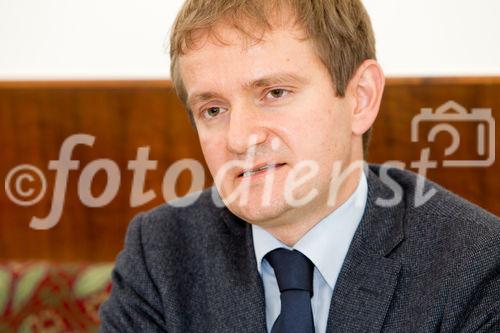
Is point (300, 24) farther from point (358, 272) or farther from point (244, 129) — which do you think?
point (358, 272)

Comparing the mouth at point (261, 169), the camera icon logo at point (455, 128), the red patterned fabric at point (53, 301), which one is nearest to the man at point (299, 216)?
the mouth at point (261, 169)

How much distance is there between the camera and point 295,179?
5.05 feet

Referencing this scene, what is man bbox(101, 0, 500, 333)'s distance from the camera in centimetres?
151

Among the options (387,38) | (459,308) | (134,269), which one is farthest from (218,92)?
(387,38)

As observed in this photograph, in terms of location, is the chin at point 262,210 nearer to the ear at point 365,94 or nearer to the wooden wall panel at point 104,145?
the ear at point 365,94

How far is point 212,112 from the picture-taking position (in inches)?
63.3

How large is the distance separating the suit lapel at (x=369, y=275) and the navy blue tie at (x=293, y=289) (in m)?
0.05

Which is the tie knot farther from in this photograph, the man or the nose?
the nose

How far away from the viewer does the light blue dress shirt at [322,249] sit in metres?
1.61

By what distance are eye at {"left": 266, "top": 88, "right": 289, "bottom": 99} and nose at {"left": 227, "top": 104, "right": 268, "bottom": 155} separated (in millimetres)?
41

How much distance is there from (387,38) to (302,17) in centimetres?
86

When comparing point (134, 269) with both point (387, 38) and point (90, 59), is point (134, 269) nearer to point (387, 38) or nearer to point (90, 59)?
point (90, 59)

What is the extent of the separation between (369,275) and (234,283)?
0.30m

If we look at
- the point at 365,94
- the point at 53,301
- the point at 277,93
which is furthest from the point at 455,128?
the point at 53,301
